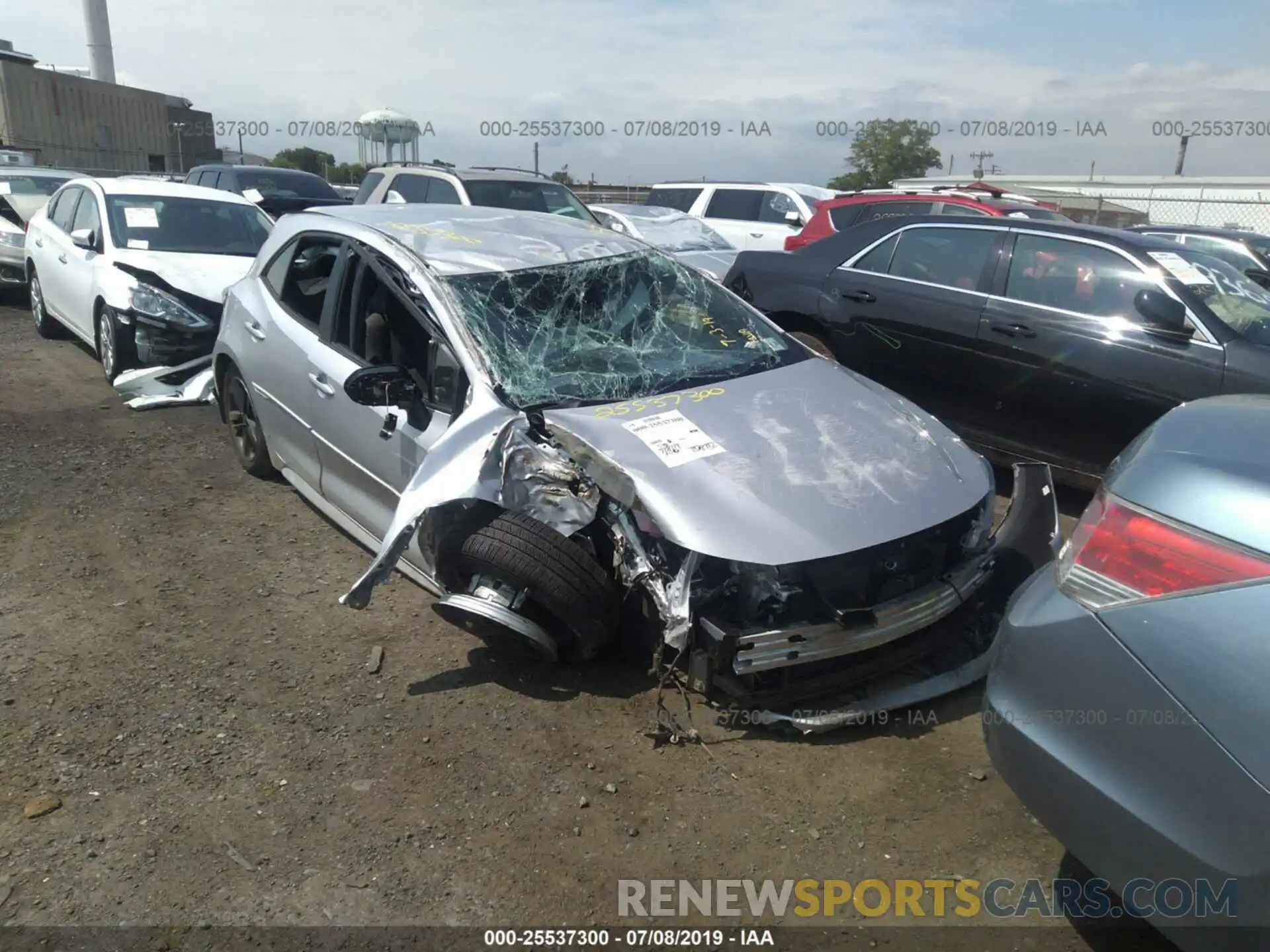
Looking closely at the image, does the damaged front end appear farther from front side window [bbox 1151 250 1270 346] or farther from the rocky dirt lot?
front side window [bbox 1151 250 1270 346]

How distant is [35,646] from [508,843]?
2263 millimetres

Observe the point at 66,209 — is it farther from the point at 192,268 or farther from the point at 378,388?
the point at 378,388

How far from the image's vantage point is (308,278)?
4.75 metres

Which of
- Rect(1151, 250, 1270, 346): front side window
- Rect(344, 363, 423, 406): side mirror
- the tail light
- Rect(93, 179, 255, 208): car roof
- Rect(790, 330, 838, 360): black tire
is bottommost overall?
Rect(790, 330, 838, 360): black tire

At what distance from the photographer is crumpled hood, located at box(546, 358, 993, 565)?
3010 millimetres

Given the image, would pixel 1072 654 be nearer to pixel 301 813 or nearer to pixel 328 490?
pixel 301 813

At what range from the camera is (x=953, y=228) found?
5.98 meters

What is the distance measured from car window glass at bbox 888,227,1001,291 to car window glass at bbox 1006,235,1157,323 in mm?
225

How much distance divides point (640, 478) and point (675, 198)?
38.9 feet

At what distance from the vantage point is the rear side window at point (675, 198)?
13867 millimetres

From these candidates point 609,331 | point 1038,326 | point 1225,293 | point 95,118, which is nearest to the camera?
point 609,331

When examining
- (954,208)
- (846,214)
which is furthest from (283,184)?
(954,208)

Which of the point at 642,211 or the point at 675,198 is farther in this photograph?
the point at 675,198

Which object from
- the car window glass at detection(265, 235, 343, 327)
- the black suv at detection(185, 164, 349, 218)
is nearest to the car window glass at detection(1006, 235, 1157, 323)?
the car window glass at detection(265, 235, 343, 327)
